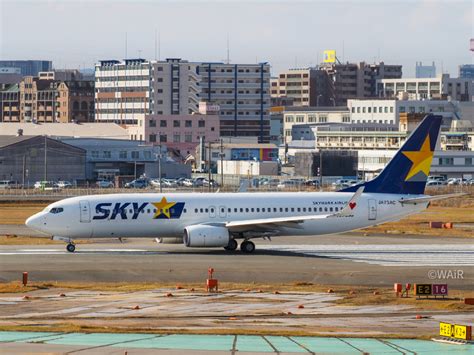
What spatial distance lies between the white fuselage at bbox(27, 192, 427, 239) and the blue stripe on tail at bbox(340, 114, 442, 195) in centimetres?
70

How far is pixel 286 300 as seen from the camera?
49000 mm

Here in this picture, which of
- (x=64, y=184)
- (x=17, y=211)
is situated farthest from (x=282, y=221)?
(x=64, y=184)

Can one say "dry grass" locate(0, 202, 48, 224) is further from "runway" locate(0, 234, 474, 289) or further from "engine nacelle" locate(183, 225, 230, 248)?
"engine nacelle" locate(183, 225, 230, 248)

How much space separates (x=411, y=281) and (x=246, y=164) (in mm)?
128183

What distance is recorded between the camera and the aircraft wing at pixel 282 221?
67125 millimetres

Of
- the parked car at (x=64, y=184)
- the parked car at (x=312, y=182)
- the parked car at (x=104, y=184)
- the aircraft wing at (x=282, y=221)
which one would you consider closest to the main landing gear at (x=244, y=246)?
the aircraft wing at (x=282, y=221)

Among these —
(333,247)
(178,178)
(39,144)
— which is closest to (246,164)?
(178,178)

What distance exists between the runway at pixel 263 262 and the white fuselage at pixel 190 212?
135cm

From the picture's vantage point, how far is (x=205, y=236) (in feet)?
219

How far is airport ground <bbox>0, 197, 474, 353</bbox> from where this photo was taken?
140ft

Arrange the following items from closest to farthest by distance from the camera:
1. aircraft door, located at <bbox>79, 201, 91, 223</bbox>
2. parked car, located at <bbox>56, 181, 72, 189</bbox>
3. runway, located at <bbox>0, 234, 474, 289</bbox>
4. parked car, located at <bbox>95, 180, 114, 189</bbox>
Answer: runway, located at <bbox>0, 234, 474, 289</bbox> → aircraft door, located at <bbox>79, 201, 91, 223</bbox> → parked car, located at <bbox>95, 180, 114, 189</bbox> → parked car, located at <bbox>56, 181, 72, 189</bbox>

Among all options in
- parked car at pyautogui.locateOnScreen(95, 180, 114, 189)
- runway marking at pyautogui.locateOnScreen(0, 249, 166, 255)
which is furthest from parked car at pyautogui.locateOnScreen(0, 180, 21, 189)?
runway marking at pyautogui.locateOnScreen(0, 249, 166, 255)

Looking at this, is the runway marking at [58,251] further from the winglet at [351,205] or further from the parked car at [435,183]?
the parked car at [435,183]

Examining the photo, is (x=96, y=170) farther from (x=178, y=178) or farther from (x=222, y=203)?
(x=222, y=203)
